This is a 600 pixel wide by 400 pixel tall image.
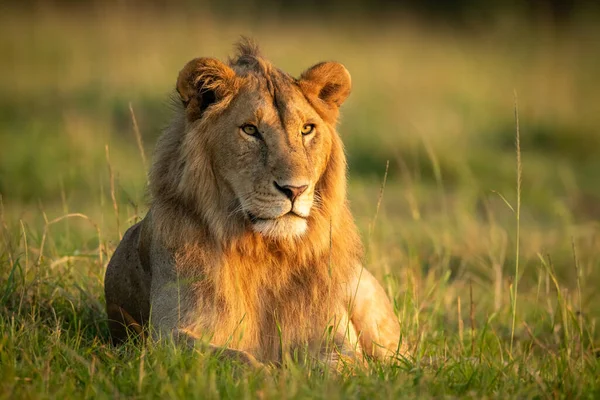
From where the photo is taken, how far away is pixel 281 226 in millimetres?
3945

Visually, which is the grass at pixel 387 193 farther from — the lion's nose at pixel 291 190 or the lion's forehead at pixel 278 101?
the lion's forehead at pixel 278 101

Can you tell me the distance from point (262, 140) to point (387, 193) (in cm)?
634

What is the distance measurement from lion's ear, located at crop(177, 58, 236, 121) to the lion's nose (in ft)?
1.87

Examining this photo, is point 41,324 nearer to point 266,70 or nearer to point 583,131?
point 266,70

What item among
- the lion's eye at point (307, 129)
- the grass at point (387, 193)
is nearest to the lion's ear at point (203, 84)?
the lion's eye at point (307, 129)

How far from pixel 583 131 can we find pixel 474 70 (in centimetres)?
455

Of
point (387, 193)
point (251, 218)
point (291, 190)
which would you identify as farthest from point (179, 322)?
point (387, 193)

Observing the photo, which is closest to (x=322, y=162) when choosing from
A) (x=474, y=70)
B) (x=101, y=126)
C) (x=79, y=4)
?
(x=101, y=126)

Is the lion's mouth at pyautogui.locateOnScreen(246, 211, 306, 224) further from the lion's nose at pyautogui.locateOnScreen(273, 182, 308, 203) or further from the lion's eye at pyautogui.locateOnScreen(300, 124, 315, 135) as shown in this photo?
the lion's eye at pyautogui.locateOnScreen(300, 124, 315, 135)

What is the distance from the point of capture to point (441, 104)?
15000mm

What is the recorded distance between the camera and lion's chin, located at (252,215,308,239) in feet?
12.9

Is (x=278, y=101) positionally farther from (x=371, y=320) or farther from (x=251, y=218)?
(x=371, y=320)

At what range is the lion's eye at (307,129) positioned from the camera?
166 inches

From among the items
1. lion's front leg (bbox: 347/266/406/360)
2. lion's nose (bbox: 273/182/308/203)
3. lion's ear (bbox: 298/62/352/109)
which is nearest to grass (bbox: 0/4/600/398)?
lion's front leg (bbox: 347/266/406/360)
